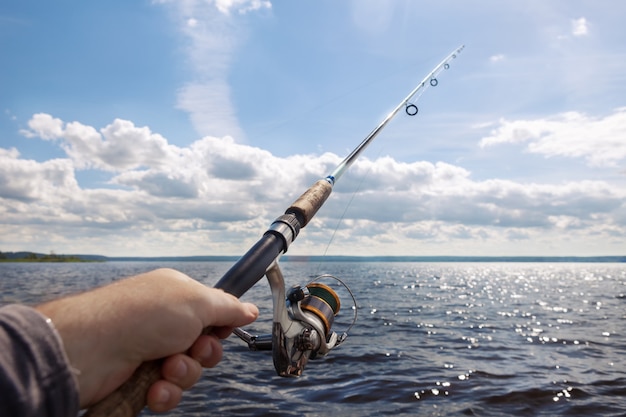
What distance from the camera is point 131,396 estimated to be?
1232 millimetres

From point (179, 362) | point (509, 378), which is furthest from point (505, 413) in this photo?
point (179, 362)

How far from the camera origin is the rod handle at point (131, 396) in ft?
3.88

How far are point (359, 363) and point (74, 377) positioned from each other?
827 cm

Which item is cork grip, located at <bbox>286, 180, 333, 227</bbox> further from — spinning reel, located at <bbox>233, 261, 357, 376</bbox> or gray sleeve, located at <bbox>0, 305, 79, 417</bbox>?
gray sleeve, located at <bbox>0, 305, 79, 417</bbox>

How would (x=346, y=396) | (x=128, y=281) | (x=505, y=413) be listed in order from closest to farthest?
(x=128, y=281), (x=505, y=413), (x=346, y=396)

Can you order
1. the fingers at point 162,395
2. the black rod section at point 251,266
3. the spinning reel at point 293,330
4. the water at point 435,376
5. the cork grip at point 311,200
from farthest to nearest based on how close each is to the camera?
the water at point 435,376
the cork grip at point 311,200
the spinning reel at point 293,330
the black rod section at point 251,266
the fingers at point 162,395

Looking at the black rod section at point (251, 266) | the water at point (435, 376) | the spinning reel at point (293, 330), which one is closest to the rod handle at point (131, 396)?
the black rod section at point (251, 266)

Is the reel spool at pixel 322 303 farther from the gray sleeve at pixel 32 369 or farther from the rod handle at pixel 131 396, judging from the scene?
the gray sleeve at pixel 32 369

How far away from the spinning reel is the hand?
740 millimetres

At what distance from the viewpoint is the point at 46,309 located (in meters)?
1.06

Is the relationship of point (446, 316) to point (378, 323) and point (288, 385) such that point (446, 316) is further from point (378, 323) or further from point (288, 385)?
point (288, 385)

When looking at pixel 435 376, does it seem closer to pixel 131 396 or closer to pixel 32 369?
pixel 131 396

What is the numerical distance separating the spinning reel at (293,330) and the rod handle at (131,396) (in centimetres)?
84

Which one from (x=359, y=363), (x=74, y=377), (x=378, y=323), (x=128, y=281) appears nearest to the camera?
(x=74, y=377)
